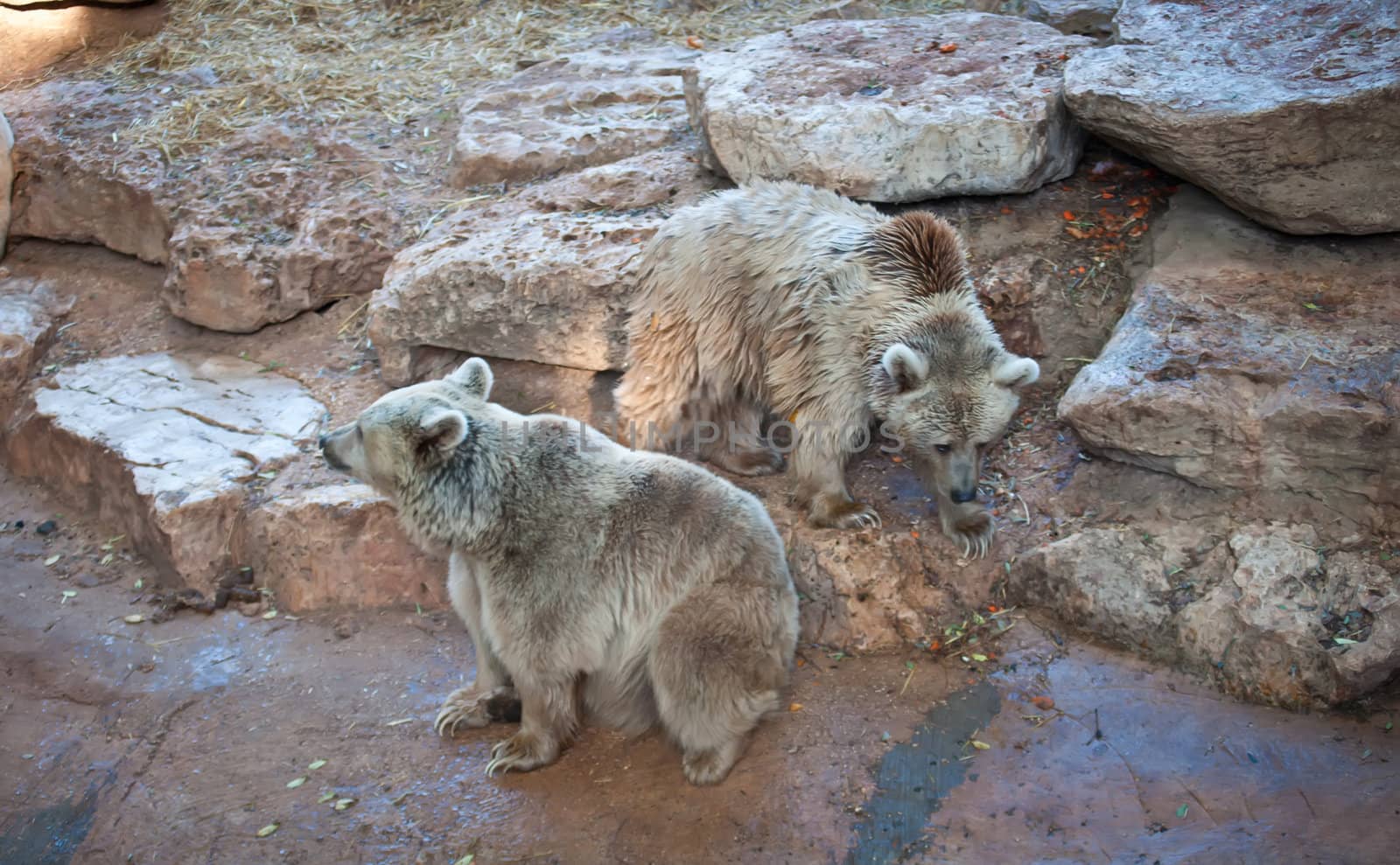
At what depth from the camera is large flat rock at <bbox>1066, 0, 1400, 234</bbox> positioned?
5629 mm

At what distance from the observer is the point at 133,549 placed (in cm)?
661

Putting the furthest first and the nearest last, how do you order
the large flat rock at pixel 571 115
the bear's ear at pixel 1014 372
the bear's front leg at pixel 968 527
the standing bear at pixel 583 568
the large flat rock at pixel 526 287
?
1. the large flat rock at pixel 571 115
2. the large flat rock at pixel 526 287
3. the bear's front leg at pixel 968 527
4. the bear's ear at pixel 1014 372
5. the standing bear at pixel 583 568

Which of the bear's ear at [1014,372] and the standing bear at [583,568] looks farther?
the bear's ear at [1014,372]

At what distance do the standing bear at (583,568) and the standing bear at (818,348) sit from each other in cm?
100

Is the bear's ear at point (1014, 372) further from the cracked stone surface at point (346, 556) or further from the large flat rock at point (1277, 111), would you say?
the cracked stone surface at point (346, 556)

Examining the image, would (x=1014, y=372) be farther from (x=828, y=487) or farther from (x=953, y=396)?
(x=828, y=487)

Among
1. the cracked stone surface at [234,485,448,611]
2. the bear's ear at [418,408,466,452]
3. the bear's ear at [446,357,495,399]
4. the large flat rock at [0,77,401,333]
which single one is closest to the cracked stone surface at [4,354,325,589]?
the cracked stone surface at [234,485,448,611]

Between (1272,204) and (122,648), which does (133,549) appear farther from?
(1272,204)

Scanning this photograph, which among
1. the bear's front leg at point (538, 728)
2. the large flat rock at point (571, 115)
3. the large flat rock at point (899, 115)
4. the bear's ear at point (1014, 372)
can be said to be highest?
the large flat rock at point (899, 115)

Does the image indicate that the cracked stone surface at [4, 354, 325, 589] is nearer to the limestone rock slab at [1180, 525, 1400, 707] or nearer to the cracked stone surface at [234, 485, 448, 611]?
the cracked stone surface at [234, 485, 448, 611]

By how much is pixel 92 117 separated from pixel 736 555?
742 cm

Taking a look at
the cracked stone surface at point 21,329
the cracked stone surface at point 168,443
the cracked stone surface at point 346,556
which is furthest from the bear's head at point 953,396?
the cracked stone surface at point 21,329

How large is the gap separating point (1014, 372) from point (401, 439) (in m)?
2.79

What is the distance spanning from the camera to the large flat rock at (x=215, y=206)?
775 centimetres
